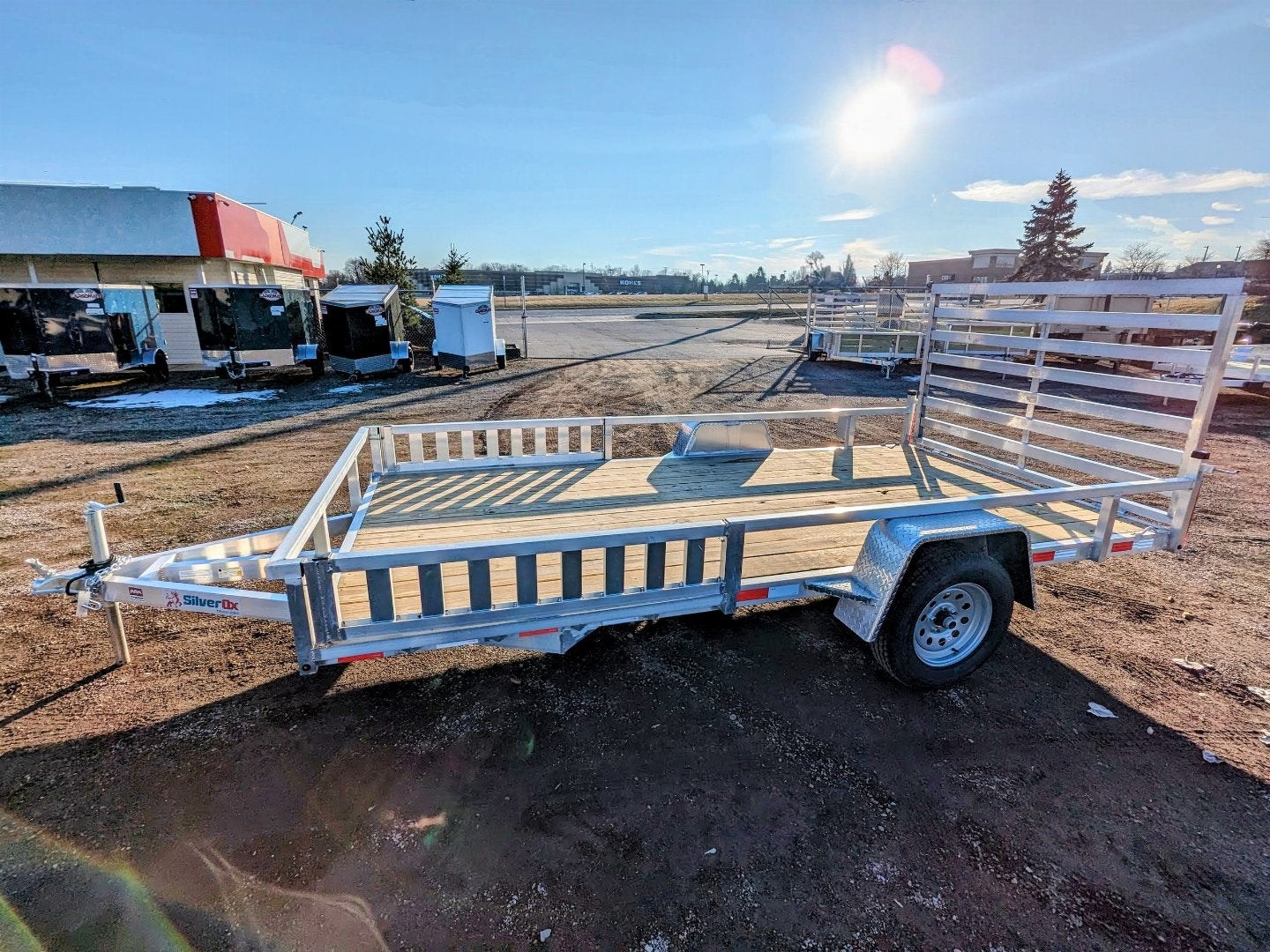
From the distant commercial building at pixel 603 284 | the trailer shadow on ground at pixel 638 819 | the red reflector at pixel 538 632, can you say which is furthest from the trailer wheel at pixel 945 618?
the distant commercial building at pixel 603 284

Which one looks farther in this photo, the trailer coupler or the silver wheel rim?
the silver wheel rim

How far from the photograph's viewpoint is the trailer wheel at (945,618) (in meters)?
3.54

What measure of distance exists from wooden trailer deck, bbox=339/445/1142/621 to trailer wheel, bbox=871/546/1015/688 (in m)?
0.46

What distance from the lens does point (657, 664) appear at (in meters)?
4.27

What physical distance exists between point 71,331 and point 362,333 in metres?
6.48

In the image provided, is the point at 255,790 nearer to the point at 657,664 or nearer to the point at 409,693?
the point at 409,693

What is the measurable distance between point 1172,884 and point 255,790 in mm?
4249

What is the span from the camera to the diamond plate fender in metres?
3.40

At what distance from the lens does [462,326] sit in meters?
18.4

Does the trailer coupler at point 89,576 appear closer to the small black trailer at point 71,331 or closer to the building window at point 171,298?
the small black trailer at point 71,331

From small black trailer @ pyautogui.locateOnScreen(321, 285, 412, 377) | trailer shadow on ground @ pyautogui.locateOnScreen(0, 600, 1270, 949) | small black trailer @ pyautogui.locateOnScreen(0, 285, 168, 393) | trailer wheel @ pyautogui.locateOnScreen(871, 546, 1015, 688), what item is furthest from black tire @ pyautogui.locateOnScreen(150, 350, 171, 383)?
trailer wheel @ pyautogui.locateOnScreen(871, 546, 1015, 688)

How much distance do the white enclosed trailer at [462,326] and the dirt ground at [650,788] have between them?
13918 mm

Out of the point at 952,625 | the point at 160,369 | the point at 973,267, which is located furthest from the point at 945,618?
the point at 973,267

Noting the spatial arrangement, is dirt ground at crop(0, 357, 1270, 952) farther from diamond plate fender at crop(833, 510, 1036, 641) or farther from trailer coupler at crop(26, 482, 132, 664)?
trailer coupler at crop(26, 482, 132, 664)
